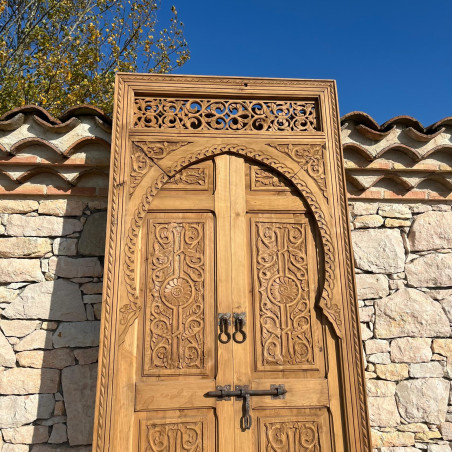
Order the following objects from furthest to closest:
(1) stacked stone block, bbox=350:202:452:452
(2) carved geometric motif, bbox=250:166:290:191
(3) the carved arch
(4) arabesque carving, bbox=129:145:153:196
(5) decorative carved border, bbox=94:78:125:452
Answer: (1) stacked stone block, bbox=350:202:452:452 → (2) carved geometric motif, bbox=250:166:290:191 → (4) arabesque carving, bbox=129:145:153:196 → (3) the carved arch → (5) decorative carved border, bbox=94:78:125:452

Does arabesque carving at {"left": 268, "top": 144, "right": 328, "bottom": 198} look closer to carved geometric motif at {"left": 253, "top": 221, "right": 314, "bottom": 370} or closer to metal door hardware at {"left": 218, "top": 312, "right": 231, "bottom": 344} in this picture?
carved geometric motif at {"left": 253, "top": 221, "right": 314, "bottom": 370}

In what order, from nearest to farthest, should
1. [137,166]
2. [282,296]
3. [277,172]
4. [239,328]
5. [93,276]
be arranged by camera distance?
1. [239,328]
2. [282,296]
3. [137,166]
4. [277,172]
5. [93,276]

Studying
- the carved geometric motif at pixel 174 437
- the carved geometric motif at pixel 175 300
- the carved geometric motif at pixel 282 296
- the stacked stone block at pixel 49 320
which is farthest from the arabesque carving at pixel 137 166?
the carved geometric motif at pixel 174 437

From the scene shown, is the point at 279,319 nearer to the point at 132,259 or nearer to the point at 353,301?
the point at 353,301

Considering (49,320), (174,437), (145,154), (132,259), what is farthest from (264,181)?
(49,320)

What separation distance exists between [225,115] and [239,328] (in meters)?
1.59

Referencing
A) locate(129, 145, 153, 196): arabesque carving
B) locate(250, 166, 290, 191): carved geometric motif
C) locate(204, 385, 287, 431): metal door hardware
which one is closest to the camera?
locate(204, 385, 287, 431): metal door hardware

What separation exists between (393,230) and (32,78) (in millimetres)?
6057

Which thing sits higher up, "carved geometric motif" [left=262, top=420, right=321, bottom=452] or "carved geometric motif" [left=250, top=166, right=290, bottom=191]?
"carved geometric motif" [left=250, top=166, right=290, bottom=191]

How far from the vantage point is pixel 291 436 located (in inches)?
94.8

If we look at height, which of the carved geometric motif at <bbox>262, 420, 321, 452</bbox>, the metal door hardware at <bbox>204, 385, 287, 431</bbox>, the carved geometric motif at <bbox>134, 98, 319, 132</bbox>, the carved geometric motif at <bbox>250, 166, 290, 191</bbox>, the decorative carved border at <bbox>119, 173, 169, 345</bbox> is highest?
the carved geometric motif at <bbox>134, 98, 319, 132</bbox>

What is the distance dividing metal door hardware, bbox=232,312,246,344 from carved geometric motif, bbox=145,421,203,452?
57 cm

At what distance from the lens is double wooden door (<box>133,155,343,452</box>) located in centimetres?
238

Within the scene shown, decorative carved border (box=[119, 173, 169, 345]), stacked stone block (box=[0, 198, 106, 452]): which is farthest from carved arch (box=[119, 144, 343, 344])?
stacked stone block (box=[0, 198, 106, 452])
